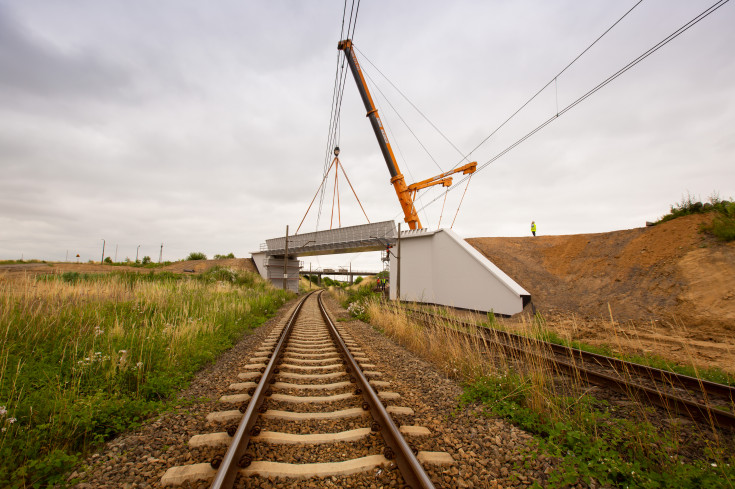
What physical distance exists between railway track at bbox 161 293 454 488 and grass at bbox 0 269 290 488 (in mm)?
1000

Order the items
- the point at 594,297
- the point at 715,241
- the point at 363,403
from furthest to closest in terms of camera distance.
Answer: the point at 594,297, the point at 715,241, the point at 363,403

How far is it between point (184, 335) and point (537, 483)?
640cm

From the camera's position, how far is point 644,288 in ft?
36.5

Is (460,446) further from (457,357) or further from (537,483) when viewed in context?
(457,357)

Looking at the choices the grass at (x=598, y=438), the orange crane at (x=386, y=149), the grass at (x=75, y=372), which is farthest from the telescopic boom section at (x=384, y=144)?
the grass at (x=598, y=438)

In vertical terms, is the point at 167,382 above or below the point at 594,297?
below

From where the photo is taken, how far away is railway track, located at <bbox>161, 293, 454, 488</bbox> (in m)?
2.39

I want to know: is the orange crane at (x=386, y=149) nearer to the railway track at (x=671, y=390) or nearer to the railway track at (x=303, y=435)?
the railway track at (x=671, y=390)

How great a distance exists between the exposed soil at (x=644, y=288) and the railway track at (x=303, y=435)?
16.4 feet

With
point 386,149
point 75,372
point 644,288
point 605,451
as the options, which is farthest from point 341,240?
point 605,451

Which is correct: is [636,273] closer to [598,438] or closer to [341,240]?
[598,438]

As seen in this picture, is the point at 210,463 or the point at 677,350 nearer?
the point at 210,463

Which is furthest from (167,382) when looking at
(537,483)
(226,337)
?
(537,483)

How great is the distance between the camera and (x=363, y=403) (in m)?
3.68
